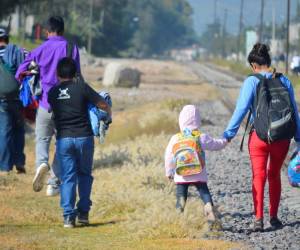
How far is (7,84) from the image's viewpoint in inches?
523

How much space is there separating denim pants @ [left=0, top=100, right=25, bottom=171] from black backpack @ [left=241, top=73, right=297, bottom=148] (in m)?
4.92

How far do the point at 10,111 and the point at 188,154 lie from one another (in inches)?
188

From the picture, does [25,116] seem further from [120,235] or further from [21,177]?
[120,235]

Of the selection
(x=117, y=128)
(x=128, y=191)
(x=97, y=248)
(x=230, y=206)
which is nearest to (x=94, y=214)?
(x=128, y=191)

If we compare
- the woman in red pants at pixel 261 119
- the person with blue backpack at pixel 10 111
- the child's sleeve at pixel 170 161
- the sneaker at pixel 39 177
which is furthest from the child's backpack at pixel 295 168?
the person with blue backpack at pixel 10 111

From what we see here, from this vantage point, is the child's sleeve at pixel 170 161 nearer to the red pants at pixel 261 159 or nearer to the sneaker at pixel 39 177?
the red pants at pixel 261 159

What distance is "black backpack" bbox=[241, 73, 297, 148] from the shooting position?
30.1 ft

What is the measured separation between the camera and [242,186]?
12.8 metres

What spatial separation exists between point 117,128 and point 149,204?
10.5m

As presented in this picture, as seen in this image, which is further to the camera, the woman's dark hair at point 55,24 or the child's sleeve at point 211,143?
the woman's dark hair at point 55,24

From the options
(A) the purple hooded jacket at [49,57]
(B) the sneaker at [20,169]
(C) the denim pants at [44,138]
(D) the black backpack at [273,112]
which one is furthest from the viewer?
(B) the sneaker at [20,169]

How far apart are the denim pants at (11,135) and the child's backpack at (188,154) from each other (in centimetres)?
452

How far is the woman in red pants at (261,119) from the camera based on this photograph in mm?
9219

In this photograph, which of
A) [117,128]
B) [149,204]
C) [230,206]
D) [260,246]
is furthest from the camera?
[117,128]
